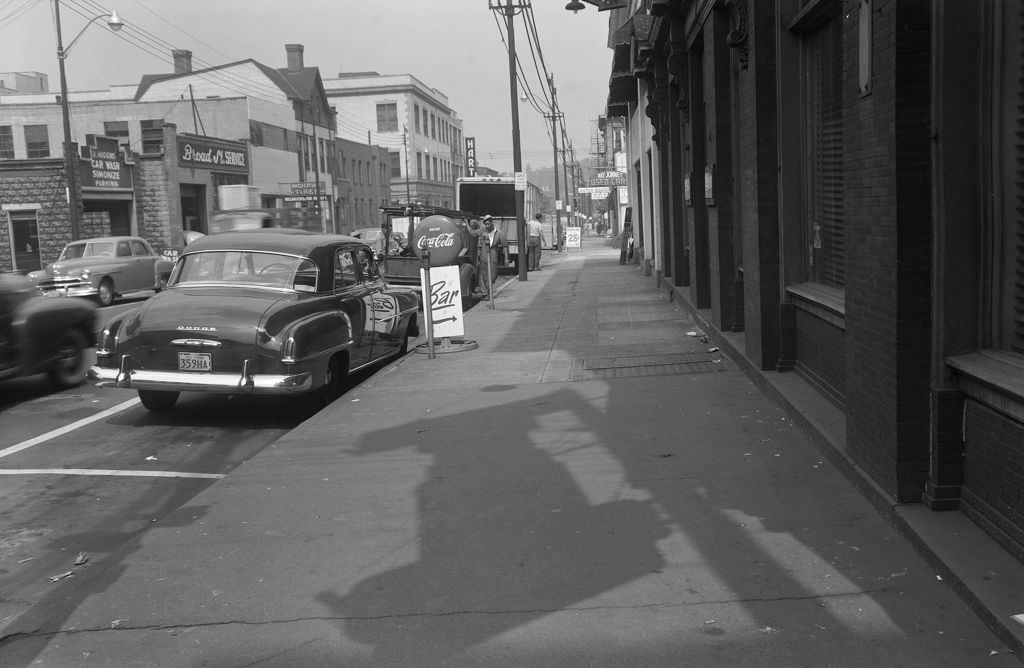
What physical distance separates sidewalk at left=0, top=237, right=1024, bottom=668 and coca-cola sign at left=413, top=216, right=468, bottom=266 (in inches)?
490

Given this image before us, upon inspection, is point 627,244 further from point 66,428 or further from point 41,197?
point 66,428

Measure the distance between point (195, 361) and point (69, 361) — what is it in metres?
3.63

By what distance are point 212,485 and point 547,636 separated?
11.8ft

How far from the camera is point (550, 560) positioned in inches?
196

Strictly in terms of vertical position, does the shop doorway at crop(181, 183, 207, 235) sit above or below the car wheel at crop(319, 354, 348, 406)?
above

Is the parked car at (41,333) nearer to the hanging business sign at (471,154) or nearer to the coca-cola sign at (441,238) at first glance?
the coca-cola sign at (441,238)

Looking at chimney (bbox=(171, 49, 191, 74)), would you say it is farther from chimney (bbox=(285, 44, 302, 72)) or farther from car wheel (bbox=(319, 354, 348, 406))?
car wheel (bbox=(319, 354, 348, 406))

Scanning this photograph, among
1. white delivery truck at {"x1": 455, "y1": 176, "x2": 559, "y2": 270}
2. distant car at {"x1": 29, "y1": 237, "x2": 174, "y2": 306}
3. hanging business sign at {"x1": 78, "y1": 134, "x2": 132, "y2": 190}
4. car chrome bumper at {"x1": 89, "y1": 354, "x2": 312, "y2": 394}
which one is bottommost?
car chrome bumper at {"x1": 89, "y1": 354, "x2": 312, "y2": 394}

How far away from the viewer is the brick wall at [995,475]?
418cm

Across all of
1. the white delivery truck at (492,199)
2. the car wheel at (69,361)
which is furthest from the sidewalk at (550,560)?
the white delivery truck at (492,199)

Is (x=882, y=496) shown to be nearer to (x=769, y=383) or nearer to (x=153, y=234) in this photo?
(x=769, y=383)

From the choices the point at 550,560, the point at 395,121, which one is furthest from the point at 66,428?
the point at 395,121

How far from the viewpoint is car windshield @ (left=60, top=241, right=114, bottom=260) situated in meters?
25.4

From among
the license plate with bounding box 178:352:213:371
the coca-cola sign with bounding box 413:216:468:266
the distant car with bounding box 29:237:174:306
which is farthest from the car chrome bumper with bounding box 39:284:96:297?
the license plate with bounding box 178:352:213:371
